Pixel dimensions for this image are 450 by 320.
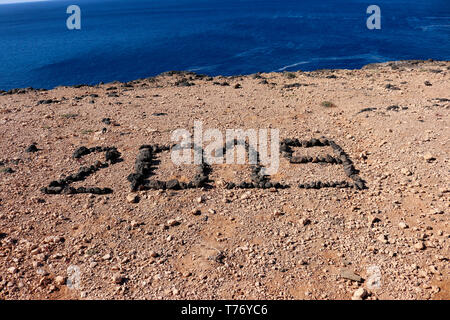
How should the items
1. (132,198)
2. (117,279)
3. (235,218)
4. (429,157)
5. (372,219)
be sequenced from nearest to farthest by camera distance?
1. (117,279)
2. (372,219)
3. (235,218)
4. (132,198)
5. (429,157)

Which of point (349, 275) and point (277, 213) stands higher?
point (277, 213)

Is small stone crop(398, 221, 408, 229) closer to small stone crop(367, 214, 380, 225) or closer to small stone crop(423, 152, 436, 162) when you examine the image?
small stone crop(367, 214, 380, 225)

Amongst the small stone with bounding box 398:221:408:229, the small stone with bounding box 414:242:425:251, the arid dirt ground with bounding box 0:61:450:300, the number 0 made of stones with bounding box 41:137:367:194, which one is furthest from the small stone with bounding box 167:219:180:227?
the small stone with bounding box 414:242:425:251

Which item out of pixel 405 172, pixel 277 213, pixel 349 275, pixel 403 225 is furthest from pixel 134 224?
pixel 405 172

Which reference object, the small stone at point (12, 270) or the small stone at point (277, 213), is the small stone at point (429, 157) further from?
the small stone at point (12, 270)

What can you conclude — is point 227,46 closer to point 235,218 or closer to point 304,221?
point 235,218

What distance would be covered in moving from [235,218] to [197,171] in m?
3.99

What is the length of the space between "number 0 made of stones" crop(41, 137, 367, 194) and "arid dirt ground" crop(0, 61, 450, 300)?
1.15ft

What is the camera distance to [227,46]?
287 feet

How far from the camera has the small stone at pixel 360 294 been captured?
9.80 metres

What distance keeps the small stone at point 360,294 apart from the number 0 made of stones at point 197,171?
578cm

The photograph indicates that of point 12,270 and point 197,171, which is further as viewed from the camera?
point 197,171
